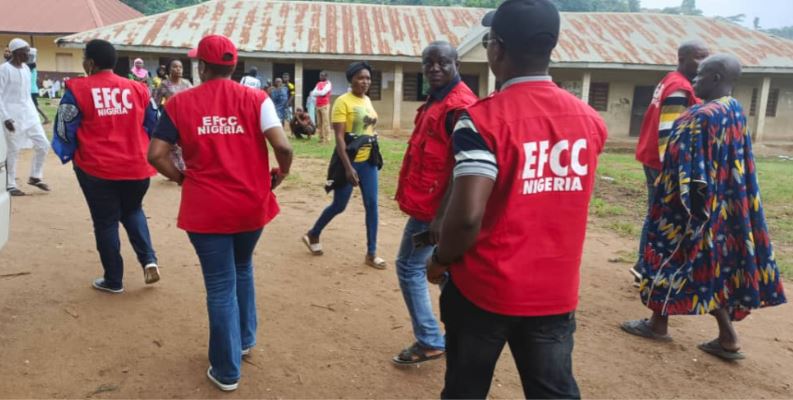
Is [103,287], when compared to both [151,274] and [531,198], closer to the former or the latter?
[151,274]

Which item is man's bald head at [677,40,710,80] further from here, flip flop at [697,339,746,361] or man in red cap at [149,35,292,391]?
man in red cap at [149,35,292,391]

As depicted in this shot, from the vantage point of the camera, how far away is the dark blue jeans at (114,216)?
3979 mm

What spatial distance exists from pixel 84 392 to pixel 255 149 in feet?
4.81

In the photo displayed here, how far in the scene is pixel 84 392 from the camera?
9.61 ft

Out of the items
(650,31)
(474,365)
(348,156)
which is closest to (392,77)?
(650,31)

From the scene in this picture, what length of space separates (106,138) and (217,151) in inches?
64.1

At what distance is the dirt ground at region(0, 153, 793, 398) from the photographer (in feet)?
10.2

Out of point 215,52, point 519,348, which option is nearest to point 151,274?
point 215,52

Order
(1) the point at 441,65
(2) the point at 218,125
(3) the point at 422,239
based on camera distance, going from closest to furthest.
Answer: (3) the point at 422,239 < (2) the point at 218,125 < (1) the point at 441,65

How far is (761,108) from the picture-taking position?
20219 mm

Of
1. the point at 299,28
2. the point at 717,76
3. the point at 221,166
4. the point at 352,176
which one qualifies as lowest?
the point at 352,176

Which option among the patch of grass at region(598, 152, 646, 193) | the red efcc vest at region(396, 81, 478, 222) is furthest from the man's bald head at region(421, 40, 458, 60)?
the patch of grass at region(598, 152, 646, 193)

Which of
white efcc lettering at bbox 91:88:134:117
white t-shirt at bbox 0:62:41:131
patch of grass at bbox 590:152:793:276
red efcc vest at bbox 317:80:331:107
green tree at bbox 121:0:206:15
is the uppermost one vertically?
green tree at bbox 121:0:206:15

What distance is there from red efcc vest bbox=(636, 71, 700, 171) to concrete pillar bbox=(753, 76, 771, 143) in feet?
62.2
